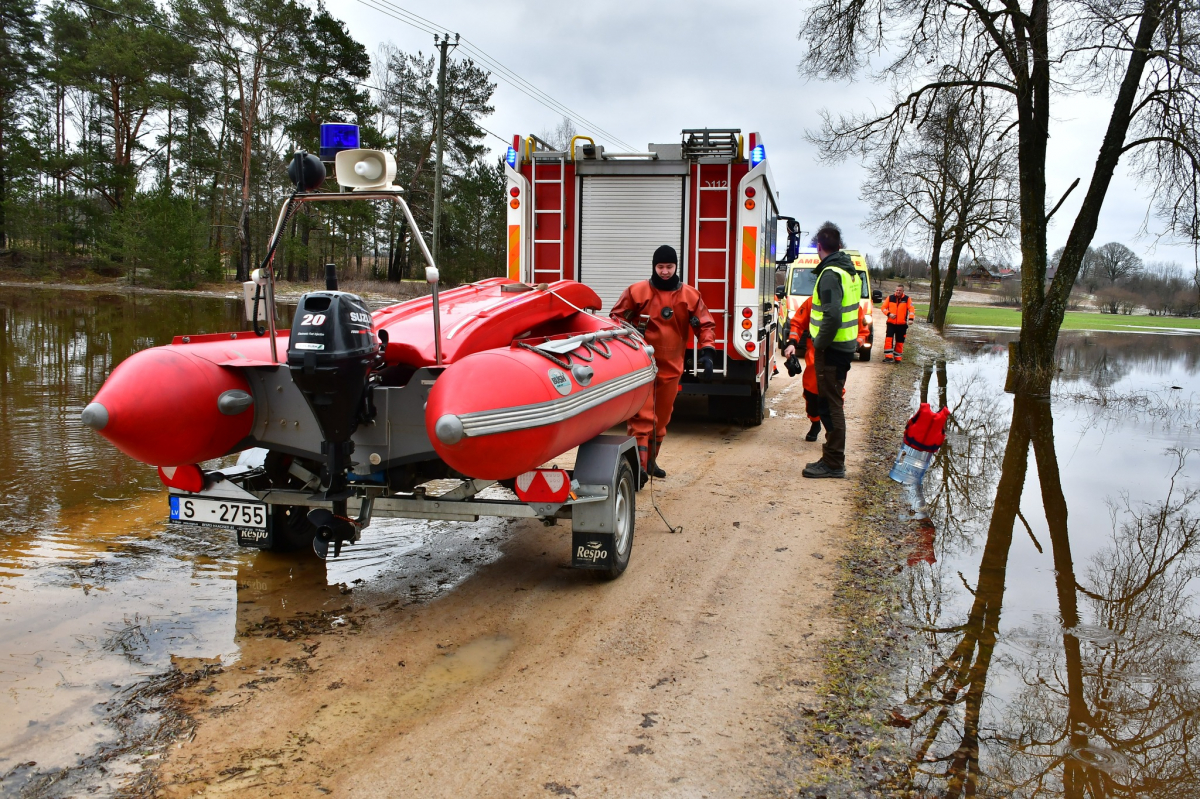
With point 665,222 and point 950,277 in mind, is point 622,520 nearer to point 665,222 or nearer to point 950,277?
point 665,222

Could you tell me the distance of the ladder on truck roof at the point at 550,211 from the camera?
1007 cm

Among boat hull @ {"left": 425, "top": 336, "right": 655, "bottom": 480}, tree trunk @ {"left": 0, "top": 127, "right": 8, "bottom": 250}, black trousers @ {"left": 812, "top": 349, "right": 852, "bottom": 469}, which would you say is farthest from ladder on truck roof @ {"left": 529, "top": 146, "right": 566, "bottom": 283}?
tree trunk @ {"left": 0, "top": 127, "right": 8, "bottom": 250}

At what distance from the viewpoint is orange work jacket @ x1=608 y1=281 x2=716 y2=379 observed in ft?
24.8

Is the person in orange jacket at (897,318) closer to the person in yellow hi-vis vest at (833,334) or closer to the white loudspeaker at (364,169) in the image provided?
the person in yellow hi-vis vest at (833,334)

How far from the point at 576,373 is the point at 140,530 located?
3.41 m

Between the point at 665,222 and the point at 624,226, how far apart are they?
49 centimetres

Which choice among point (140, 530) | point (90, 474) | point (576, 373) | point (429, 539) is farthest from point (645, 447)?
point (90, 474)

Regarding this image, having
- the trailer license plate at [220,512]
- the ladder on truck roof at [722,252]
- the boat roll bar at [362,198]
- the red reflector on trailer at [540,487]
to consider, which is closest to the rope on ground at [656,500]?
the red reflector on trailer at [540,487]

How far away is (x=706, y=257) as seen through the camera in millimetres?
9820

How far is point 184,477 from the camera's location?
4.71m

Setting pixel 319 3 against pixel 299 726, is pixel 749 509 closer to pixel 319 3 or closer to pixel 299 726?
pixel 299 726

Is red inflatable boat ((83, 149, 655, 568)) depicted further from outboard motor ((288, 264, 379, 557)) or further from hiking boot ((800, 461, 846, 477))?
hiking boot ((800, 461, 846, 477))

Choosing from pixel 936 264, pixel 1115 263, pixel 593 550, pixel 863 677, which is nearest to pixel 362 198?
pixel 593 550

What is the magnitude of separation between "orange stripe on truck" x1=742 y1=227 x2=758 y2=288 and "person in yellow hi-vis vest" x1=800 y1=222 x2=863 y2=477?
3.99 feet
